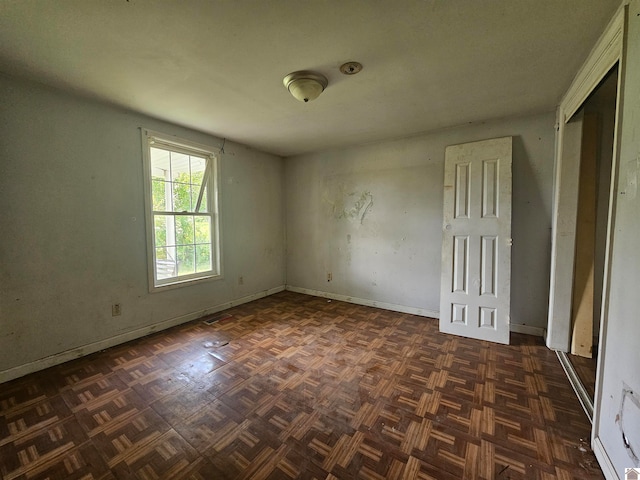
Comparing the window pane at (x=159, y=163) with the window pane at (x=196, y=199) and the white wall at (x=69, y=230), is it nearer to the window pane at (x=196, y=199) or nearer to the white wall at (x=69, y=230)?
the white wall at (x=69, y=230)

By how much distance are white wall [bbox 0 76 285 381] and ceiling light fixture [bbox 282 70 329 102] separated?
179cm

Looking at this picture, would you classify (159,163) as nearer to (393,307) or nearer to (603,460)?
(393,307)

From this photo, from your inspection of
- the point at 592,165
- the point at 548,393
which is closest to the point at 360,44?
the point at 592,165

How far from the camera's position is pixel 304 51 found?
5.57 ft

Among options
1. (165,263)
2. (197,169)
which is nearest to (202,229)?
(165,263)

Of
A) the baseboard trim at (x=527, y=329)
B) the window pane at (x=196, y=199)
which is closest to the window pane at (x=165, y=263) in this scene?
the window pane at (x=196, y=199)

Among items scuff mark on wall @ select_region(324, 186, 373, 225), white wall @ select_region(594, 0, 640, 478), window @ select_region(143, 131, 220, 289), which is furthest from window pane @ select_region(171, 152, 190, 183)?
white wall @ select_region(594, 0, 640, 478)

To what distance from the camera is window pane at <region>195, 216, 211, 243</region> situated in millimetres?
3438

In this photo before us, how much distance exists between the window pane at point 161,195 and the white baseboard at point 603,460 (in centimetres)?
390

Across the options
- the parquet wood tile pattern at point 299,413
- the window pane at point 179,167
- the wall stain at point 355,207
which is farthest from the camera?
the wall stain at point 355,207

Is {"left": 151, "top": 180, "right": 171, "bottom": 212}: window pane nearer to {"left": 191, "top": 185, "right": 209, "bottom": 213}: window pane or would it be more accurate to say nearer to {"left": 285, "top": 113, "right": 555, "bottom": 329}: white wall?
{"left": 191, "top": 185, "right": 209, "bottom": 213}: window pane

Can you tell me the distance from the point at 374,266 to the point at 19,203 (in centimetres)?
367

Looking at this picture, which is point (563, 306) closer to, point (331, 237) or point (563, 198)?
point (563, 198)

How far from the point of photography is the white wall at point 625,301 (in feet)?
3.65
